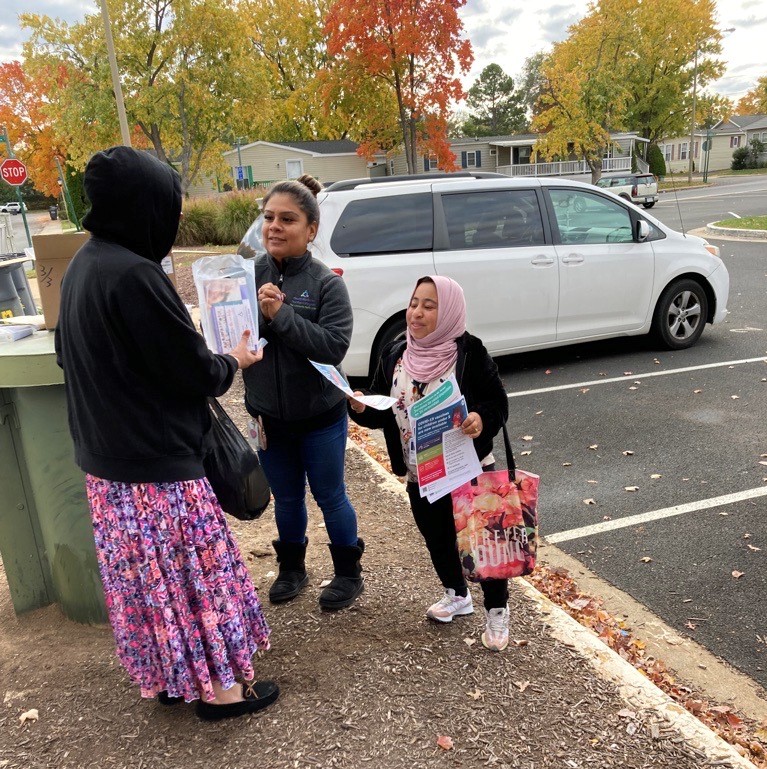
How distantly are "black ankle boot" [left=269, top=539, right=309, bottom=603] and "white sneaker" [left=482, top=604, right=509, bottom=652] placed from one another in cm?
92

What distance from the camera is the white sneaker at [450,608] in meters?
2.96

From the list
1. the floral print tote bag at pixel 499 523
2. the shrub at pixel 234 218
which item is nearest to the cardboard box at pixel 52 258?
the floral print tote bag at pixel 499 523

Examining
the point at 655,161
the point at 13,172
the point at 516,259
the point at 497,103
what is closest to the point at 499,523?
the point at 516,259

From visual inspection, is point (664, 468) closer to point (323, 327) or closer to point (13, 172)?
point (323, 327)

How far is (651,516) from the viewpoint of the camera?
4.14m

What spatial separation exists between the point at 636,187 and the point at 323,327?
29292 mm

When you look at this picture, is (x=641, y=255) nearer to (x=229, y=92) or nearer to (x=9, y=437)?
(x=9, y=437)

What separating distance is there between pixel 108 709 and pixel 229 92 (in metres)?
25.8

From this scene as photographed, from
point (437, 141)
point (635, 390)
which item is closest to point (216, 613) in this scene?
point (635, 390)

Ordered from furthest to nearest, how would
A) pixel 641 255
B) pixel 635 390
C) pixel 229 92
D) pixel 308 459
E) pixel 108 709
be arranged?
pixel 229 92, pixel 641 255, pixel 635 390, pixel 308 459, pixel 108 709

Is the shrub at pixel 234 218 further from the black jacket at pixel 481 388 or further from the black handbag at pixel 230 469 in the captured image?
the black handbag at pixel 230 469

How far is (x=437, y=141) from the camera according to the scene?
25.1 meters

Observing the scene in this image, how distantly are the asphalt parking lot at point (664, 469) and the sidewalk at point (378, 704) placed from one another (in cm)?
76

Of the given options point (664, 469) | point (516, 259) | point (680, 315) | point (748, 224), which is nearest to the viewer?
point (664, 469)
